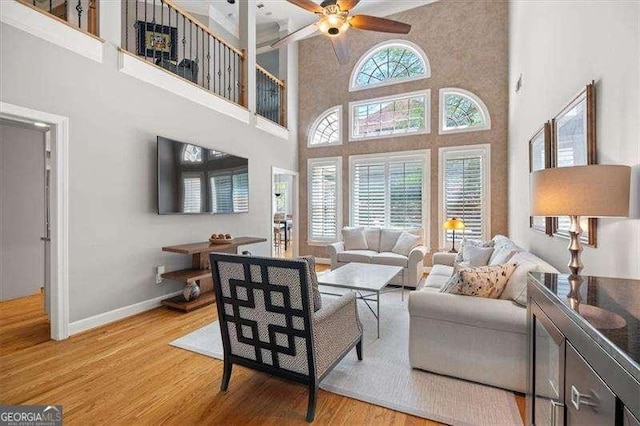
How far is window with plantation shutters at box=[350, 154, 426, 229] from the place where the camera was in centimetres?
582

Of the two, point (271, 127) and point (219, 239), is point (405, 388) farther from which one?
point (271, 127)

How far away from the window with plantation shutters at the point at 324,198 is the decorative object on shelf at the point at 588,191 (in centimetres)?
508

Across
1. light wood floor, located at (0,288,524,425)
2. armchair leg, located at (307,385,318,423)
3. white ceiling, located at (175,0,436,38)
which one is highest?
white ceiling, located at (175,0,436,38)

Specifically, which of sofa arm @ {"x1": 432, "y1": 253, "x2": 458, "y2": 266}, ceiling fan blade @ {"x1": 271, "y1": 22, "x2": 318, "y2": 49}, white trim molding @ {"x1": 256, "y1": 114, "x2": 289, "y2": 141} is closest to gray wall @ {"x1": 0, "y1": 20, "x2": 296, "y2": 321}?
white trim molding @ {"x1": 256, "y1": 114, "x2": 289, "y2": 141}

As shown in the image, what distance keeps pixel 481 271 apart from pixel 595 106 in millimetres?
1300

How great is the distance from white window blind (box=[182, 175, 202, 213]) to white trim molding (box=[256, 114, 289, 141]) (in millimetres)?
1904

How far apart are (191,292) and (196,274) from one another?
0.75 feet

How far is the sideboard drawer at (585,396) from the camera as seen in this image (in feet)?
2.52

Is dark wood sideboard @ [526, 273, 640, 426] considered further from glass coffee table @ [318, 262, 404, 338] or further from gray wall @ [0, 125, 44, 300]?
gray wall @ [0, 125, 44, 300]

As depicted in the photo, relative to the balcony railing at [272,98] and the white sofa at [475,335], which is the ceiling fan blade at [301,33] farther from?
the white sofa at [475,335]

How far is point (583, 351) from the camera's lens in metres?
0.90

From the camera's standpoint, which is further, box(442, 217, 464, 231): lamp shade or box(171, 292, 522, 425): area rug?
box(442, 217, 464, 231): lamp shade

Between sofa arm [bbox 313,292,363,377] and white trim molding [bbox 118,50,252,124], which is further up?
white trim molding [bbox 118,50,252,124]

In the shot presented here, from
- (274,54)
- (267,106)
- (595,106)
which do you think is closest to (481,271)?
(595,106)
